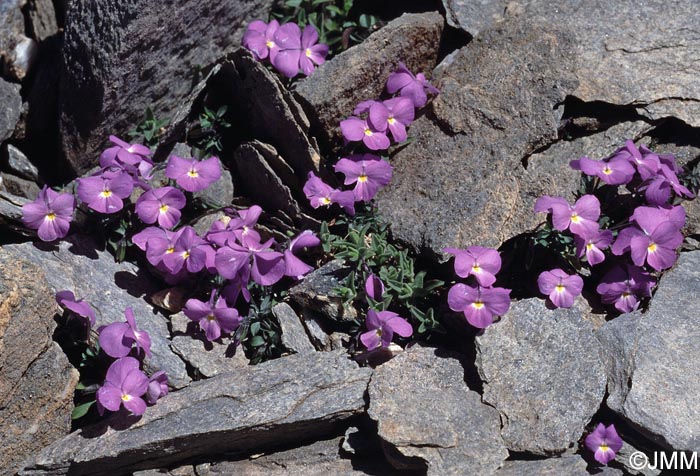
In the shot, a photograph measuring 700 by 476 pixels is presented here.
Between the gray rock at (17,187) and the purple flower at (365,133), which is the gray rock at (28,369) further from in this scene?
the purple flower at (365,133)

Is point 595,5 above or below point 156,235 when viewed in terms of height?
above

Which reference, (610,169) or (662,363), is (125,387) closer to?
(662,363)

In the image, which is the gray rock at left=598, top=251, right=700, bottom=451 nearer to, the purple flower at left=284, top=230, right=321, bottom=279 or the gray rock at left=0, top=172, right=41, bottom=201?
the purple flower at left=284, top=230, right=321, bottom=279

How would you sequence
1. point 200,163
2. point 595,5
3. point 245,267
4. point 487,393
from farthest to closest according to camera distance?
point 595,5 → point 200,163 → point 245,267 → point 487,393

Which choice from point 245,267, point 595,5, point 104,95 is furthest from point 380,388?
point 595,5

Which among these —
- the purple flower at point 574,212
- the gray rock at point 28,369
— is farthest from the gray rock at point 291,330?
the purple flower at point 574,212

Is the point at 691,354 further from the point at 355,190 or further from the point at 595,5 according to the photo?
the point at 595,5
